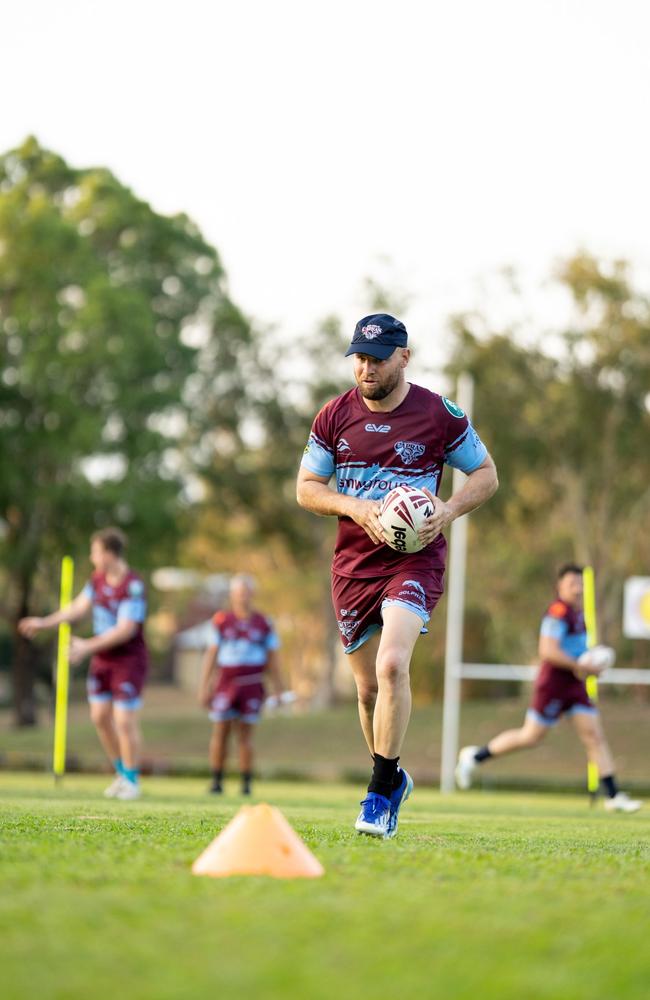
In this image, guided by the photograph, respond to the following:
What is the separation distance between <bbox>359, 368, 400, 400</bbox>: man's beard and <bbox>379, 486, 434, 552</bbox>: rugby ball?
497mm

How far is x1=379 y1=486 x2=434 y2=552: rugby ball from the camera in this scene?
6.45 m

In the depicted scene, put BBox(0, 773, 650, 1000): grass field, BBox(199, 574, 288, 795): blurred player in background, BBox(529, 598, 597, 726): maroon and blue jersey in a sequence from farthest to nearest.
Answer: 1. BBox(199, 574, 288, 795): blurred player in background
2. BBox(529, 598, 597, 726): maroon and blue jersey
3. BBox(0, 773, 650, 1000): grass field

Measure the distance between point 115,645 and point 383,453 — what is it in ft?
20.2

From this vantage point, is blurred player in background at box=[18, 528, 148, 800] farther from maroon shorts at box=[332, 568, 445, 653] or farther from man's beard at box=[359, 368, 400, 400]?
man's beard at box=[359, 368, 400, 400]

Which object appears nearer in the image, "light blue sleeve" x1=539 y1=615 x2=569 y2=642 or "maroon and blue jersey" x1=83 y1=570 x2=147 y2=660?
"maroon and blue jersey" x1=83 y1=570 x2=147 y2=660

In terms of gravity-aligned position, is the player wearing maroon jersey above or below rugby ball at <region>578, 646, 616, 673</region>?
above

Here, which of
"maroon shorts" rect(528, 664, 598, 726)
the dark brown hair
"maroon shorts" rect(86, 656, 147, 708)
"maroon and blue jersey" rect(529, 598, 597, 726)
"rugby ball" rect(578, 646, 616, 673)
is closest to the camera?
the dark brown hair

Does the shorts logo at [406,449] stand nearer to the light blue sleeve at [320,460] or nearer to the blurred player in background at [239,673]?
the light blue sleeve at [320,460]

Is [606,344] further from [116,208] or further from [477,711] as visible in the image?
[116,208]

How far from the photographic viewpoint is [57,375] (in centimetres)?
3694

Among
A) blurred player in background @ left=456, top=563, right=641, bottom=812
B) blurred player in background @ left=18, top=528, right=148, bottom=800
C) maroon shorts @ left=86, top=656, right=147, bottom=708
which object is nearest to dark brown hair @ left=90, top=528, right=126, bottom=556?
blurred player in background @ left=18, top=528, right=148, bottom=800

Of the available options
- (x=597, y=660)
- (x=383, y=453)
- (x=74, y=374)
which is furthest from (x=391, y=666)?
(x=74, y=374)

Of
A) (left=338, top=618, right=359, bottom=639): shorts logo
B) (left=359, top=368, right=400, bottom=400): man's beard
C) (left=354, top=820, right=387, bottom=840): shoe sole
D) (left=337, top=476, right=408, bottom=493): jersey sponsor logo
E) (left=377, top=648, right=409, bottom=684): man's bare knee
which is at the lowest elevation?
(left=354, top=820, right=387, bottom=840): shoe sole

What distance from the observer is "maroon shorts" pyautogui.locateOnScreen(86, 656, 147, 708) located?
12.6 metres
